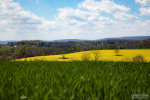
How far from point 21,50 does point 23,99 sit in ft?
251

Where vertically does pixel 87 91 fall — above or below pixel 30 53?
above

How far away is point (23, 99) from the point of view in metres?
1.51

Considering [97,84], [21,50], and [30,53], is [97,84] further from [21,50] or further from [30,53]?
[30,53]

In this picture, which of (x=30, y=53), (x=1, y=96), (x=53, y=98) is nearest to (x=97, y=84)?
(x=53, y=98)

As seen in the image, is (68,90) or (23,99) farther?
(68,90)

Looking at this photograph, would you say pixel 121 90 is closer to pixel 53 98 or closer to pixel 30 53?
pixel 53 98

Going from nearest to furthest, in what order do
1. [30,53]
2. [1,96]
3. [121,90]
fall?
[1,96], [121,90], [30,53]

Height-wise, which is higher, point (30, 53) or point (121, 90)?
point (121, 90)

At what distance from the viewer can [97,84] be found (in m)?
2.09

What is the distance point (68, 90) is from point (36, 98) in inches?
18.4

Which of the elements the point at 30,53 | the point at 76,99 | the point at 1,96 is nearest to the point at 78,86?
the point at 76,99

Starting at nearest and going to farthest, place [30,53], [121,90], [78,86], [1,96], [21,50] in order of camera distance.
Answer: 1. [1,96]
2. [121,90]
3. [78,86]
4. [21,50]
5. [30,53]

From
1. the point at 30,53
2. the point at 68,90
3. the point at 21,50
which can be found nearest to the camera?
the point at 68,90

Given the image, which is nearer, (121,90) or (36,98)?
(36,98)
